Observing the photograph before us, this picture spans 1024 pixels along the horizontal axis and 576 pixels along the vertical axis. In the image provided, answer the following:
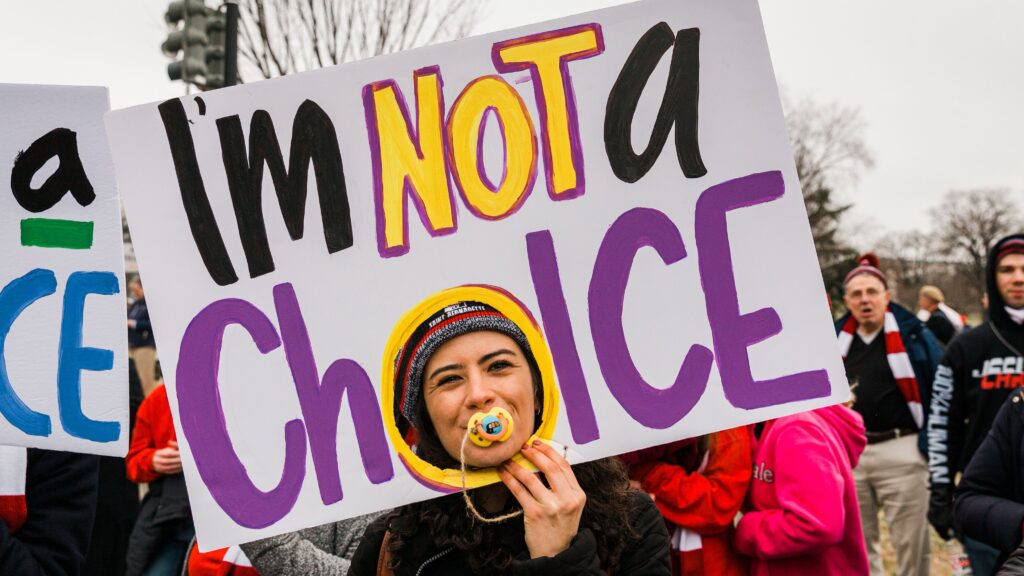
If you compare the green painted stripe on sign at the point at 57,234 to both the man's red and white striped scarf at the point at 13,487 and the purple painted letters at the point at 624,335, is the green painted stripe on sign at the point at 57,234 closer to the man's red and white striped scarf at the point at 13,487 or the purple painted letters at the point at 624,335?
the man's red and white striped scarf at the point at 13,487

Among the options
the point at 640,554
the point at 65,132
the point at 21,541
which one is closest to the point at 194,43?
the point at 65,132

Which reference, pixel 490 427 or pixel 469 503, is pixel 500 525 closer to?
pixel 469 503

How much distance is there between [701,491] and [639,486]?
342 mm

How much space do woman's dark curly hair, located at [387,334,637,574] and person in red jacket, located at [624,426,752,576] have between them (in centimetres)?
109

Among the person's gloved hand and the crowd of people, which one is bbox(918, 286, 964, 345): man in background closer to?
the crowd of people

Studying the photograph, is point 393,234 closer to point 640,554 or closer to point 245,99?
point 245,99

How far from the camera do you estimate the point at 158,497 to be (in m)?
4.50

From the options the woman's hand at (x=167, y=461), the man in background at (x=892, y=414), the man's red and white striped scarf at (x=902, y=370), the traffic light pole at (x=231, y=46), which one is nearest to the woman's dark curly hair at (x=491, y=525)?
the woman's hand at (x=167, y=461)

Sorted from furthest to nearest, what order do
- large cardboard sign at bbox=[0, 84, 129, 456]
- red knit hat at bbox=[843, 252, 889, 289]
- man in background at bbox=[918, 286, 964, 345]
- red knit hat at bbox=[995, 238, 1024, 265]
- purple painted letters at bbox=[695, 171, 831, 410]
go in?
1. man in background at bbox=[918, 286, 964, 345]
2. red knit hat at bbox=[843, 252, 889, 289]
3. red knit hat at bbox=[995, 238, 1024, 265]
4. large cardboard sign at bbox=[0, 84, 129, 456]
5. purple painted letters at bbox=[695, 171, 831, 410]

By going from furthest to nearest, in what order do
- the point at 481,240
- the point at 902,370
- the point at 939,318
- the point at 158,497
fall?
1. the point at 939,318
2. the point at 902,370
3. the point at 158,497
4. the point at 481,240

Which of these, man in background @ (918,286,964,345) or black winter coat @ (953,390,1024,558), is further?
man in background @ (918,286,964,345)

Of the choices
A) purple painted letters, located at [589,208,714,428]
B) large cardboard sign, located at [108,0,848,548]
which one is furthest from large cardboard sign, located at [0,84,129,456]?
purple painted letters, located at [589,208,714,428]

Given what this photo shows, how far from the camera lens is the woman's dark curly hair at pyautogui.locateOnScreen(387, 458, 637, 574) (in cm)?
189

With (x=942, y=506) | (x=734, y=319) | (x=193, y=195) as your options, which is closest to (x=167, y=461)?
(x=193, y=195)
